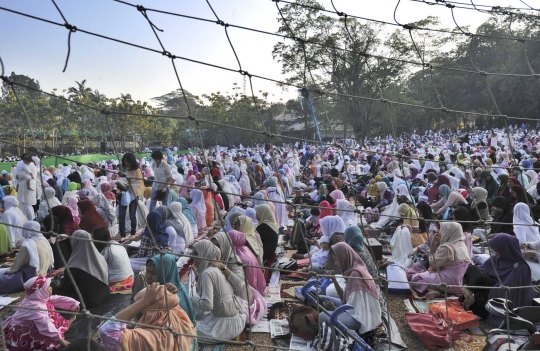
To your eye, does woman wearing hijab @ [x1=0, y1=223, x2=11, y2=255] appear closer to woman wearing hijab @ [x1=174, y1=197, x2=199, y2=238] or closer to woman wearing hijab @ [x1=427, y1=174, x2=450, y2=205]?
woman wearing hijab @ [x1=174, y1=197, x2=199, y2=238]

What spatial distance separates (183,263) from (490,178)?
543 cm

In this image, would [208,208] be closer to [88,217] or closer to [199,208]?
[199,208]

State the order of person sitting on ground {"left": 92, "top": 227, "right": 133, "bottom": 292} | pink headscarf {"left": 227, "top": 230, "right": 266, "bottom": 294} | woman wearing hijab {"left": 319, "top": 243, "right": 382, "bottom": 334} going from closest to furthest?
1. woman wearing hijab {"left": 319, "top": 243, "right": 382, "bottom": 334}
2. pink headscarf {"left": 227, "top": 230, "right": 266, "bottom": 294}
3. person sitting on ground {"left": 92, "top": 227, "right": 133, "bottom": 292}

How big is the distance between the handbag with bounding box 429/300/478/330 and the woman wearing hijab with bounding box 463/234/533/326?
116 mm

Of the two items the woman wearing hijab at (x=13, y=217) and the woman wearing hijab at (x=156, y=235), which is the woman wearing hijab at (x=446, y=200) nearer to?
the woman wearing hijab at (x=156, y=235)

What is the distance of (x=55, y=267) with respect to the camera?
4.80 meters

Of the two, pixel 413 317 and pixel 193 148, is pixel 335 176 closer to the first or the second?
pixel 413 317

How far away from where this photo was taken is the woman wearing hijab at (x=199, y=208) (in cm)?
679

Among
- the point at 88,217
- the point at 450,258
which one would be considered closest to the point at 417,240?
the point at 450,258

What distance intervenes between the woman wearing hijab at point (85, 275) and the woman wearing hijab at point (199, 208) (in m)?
3.13

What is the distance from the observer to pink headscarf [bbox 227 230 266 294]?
11.8 ft

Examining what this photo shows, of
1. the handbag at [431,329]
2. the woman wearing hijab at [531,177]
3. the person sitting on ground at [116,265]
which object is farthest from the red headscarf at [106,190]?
the woman wearing hijab at [531,177]

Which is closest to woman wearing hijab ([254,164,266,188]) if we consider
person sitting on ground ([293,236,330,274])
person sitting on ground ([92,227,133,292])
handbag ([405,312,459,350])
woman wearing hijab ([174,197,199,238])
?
woman wearing hijab ([174,197,199,238])

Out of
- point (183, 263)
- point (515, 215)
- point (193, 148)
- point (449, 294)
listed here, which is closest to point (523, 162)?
point (515, 215)
